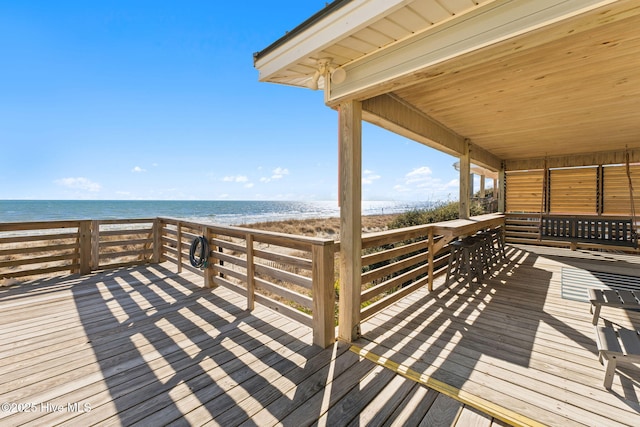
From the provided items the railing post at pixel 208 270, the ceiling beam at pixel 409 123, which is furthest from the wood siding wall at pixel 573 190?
the railing post at pixel 208 270

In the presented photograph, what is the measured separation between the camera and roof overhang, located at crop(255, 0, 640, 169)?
1.41 m

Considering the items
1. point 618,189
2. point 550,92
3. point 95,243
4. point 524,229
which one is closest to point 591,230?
point 524,229

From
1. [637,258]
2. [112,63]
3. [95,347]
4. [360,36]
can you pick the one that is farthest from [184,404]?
[112,63]

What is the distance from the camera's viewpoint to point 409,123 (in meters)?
3.14

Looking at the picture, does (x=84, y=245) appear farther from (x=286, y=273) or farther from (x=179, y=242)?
(x=286, y=273)

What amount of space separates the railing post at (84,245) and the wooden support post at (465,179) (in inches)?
267

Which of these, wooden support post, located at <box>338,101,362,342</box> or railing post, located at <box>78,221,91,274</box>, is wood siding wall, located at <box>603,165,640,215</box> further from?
railing post, located at <box>78,221,91,274</box>

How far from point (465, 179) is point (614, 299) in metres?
2.78

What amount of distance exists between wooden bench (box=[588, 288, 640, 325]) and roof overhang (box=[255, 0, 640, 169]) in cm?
214

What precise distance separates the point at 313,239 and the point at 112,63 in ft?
60.6

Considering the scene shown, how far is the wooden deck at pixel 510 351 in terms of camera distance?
160 centimetres

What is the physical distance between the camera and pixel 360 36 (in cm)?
183

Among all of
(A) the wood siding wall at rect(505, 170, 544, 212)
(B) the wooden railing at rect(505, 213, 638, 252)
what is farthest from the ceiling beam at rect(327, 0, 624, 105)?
(A) the wood siding wall at rect(505, 170, 544, 212)

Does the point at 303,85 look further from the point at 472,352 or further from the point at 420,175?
the point at 420,175
